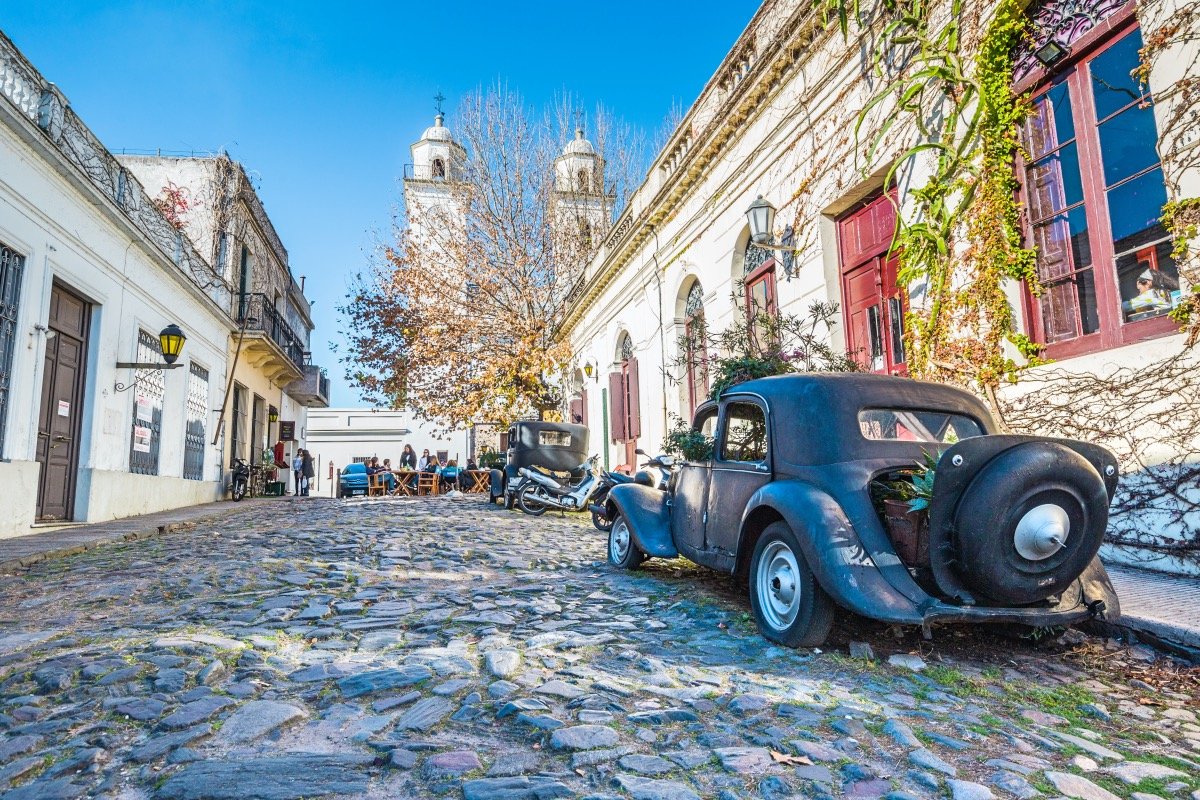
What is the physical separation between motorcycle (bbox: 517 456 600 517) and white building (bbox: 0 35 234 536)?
20.5 ft

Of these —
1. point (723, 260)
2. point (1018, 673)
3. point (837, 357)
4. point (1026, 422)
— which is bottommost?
point (1018, 673)

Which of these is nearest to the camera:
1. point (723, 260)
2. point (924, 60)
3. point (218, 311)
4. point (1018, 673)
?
point (1018, 673)

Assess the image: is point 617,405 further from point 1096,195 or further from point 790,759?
point 790,759

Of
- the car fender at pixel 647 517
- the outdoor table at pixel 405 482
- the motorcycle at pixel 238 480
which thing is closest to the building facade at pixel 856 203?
the car fender at pixel 647 517

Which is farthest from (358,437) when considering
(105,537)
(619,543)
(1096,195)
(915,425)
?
(915,425)

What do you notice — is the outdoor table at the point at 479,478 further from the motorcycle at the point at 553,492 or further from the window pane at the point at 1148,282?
the window pane at the point at 1148,282

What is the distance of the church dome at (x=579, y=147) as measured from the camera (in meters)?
22.3

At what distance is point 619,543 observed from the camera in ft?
20.6

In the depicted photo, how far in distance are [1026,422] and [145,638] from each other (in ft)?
20.6

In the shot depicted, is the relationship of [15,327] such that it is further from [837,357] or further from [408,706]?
[837,357]

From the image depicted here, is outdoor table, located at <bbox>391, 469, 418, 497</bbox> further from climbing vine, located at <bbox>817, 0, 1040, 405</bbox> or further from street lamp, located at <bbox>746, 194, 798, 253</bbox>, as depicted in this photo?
climbing vine, located at <bbox>817, 0, 1040, 405</bbox>

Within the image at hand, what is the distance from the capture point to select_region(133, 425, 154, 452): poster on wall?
11916mm

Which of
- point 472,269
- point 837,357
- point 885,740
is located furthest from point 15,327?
point 472,269

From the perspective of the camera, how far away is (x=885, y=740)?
7.91 ft
